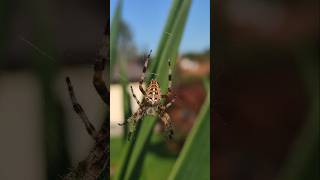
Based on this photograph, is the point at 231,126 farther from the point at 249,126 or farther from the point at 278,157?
the point at 278,157

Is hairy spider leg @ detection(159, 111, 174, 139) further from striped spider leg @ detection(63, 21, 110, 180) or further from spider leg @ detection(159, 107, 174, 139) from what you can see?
striped spider leg @ detection(63, 21, 110, 180)

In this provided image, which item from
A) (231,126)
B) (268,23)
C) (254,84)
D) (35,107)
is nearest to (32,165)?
(35,107)

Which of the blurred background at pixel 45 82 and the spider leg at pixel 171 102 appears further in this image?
the spider leg at pixel 171 102

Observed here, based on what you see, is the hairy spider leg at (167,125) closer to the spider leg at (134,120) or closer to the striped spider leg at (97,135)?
the spider leg at (134,120)

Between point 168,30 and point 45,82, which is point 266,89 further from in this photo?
point 45,82

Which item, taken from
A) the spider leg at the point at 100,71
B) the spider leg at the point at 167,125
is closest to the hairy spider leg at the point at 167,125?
the spider leg at the point at 167,125

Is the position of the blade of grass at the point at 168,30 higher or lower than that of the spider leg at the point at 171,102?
higher
